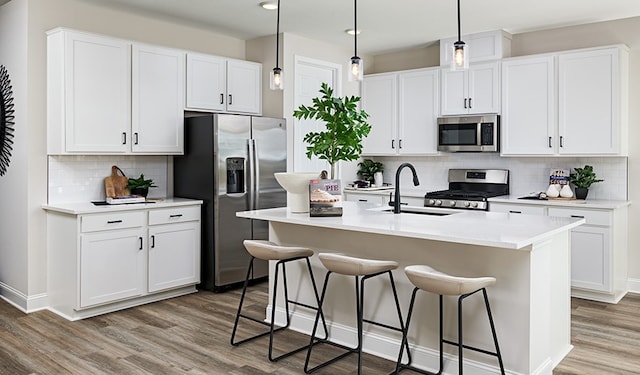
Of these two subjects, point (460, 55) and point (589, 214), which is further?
point (589, 214)

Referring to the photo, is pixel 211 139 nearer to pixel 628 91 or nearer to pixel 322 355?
pixel 322 355

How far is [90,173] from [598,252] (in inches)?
180

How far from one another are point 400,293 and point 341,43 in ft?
12.3

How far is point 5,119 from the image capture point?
15.2ft

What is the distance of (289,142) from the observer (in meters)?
5.81

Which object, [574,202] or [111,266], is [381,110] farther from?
[111,266]

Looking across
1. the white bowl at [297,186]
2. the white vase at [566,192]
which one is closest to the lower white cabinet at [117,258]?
the white bowl at [297,186]

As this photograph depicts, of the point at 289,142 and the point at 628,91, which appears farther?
the point at 289,142

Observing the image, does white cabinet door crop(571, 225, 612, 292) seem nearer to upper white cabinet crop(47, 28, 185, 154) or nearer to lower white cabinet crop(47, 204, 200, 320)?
lower white cabinet crop(47, 204, 200, 320)

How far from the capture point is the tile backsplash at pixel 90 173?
4.50m

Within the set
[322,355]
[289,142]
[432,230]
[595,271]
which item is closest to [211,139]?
[289,142]

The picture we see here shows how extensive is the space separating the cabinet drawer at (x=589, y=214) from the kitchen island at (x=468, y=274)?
1.62 metres

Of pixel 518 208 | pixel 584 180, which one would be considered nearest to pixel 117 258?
pixel 518 208

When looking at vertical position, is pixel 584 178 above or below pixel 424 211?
above
